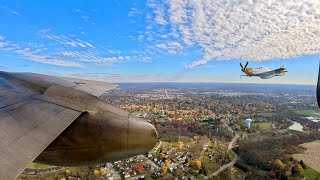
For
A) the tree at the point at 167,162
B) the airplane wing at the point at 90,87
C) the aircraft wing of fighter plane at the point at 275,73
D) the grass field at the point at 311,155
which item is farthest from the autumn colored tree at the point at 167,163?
the airplane wing at the point at 90,87

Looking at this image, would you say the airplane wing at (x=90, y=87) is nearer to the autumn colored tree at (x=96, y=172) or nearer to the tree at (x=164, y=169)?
the autumn colored tree at (x=96, y=172)

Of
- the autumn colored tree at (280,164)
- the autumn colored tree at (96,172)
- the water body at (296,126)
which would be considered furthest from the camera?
the water body at (296,126)

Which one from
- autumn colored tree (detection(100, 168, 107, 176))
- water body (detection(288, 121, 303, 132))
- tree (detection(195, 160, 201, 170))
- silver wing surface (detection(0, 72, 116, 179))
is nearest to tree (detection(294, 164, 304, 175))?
tree (detection(195, 160, 201, 170))

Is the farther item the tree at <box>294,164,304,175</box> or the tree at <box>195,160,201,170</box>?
the tree at <box>195,160,201,170</box>

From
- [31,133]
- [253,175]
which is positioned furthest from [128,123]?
[253,175]

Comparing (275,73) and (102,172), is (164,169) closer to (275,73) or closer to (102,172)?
(102,172)

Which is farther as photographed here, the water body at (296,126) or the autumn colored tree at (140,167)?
the water body at (296,126)

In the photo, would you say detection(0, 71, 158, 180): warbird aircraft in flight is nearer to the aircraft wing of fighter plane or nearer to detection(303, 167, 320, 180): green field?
the aircraft wing of fighter plane
